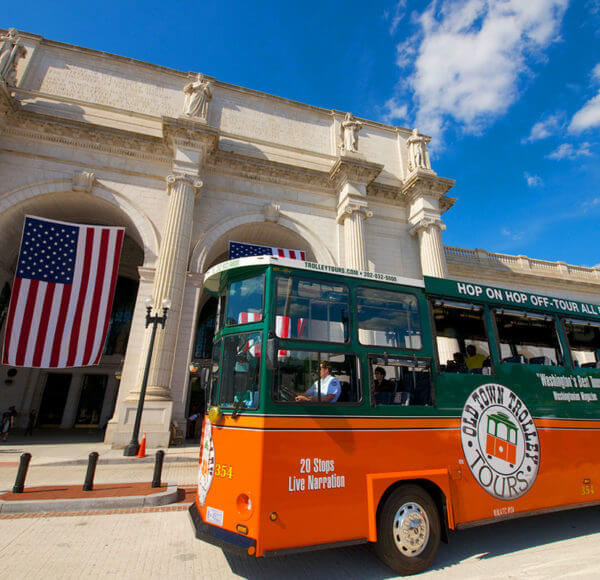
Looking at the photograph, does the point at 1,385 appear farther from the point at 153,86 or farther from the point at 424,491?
the point at 424,491

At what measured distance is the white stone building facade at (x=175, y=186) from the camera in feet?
47.8

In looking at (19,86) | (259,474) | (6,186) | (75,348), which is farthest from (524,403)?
(19,86)

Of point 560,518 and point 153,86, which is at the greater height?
point 153,86

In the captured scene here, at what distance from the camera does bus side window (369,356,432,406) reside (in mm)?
4500

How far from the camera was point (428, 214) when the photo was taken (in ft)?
63.6

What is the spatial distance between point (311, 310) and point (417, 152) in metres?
20.6

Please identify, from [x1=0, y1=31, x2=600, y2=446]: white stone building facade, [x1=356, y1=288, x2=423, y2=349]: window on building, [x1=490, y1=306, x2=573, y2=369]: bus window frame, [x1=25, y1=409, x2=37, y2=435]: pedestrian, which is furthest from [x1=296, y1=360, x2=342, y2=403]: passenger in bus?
[x1=25, y1=409, x2=37, y2=435]: pedestrian

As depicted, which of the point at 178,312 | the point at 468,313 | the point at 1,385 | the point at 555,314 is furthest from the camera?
the point at 1,385

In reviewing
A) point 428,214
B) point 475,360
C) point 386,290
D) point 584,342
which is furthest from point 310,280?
point 428,214

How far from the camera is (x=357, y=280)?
4.70 m

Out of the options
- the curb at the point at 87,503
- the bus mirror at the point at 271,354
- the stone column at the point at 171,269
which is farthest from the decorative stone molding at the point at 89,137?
the bus mirror at the point at 271,354

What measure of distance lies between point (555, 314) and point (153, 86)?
2181 centimetres

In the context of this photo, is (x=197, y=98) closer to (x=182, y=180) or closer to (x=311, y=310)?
(x=182, y=180)

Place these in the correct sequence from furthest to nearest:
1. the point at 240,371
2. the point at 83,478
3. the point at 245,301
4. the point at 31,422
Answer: the point at 31,422, the point at 83,478, the point at 245,301, the point at 240,371
